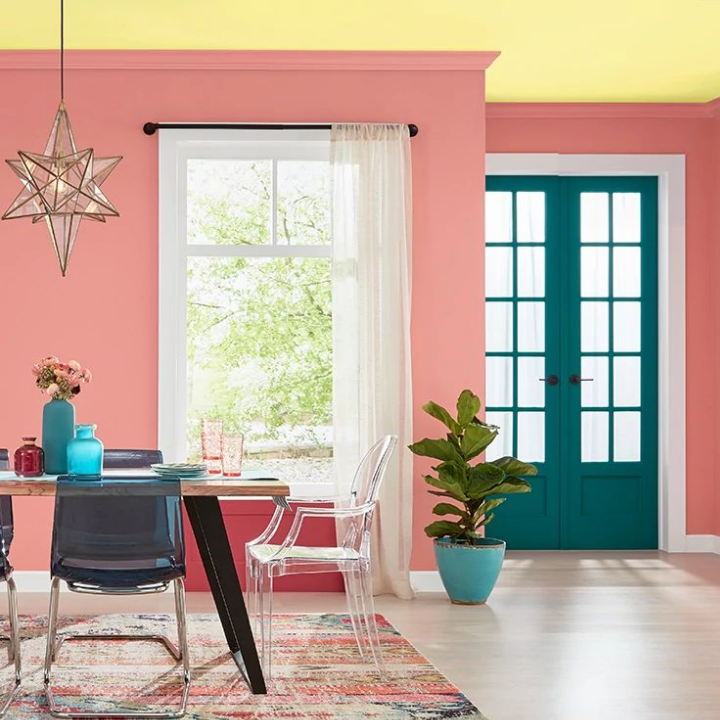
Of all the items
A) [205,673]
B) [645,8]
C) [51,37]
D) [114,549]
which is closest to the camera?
[114,549]

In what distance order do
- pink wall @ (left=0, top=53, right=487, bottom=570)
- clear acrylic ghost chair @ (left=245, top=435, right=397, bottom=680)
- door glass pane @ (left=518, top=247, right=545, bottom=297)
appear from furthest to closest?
1. door glass pane @ (left=518, top=247, right=545, bottom=297)
2. pink wall @ (left=0, top=53, right=487, bottom=570)
3. clear acrylic ghost chair @ (left=245, top=435, right=397, bottom=680)

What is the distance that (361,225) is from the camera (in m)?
5.57

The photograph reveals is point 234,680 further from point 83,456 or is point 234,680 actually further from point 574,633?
point 574,633

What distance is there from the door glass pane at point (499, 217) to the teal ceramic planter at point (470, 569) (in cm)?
241

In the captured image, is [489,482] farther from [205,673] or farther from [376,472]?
[205,673]

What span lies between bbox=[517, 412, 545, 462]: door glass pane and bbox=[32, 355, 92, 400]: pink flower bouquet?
3718mm

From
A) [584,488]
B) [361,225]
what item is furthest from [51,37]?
[584,488]

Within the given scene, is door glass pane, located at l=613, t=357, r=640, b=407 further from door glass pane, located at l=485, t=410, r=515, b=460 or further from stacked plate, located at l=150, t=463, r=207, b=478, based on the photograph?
stacked plate, located at l=150, t=463, r=207, b=478

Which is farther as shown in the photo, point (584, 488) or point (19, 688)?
point (584, 488)

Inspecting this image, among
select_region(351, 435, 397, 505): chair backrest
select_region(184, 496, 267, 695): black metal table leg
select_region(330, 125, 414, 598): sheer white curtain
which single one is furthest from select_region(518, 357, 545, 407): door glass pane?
select_region(184, 496, 267, 695): black metal table leg

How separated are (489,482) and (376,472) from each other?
124 centimetres

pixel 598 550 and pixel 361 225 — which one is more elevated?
pixel 361 225

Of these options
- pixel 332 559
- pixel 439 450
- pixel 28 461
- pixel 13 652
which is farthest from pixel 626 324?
pixel 13 652

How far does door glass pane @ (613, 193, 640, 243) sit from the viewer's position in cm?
698
